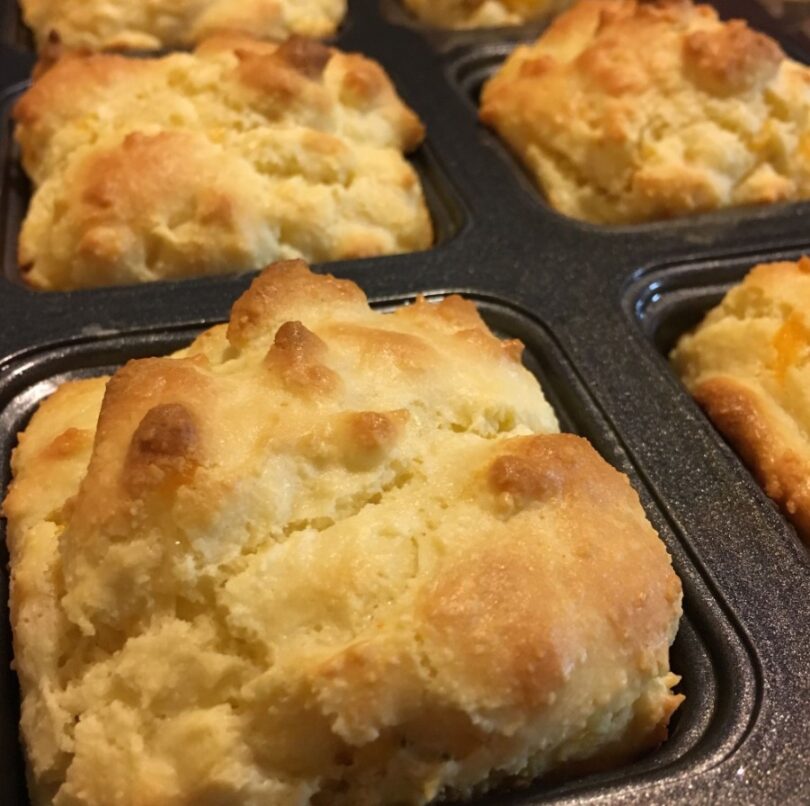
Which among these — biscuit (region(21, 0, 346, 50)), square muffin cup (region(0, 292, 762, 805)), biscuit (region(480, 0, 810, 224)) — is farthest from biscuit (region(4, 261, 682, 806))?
biscuit (region(21, 0, 346, 50))

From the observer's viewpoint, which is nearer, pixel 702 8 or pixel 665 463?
pixel 665 463

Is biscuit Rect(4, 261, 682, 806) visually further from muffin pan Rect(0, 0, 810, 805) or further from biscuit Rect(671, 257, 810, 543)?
biscuit Rect(671, 257, 810, 543)

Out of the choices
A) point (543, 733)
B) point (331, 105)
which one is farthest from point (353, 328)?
point (331, 105)

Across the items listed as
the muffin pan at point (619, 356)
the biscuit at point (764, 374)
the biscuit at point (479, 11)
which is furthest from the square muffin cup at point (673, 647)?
the biscuit at point (479, 11)

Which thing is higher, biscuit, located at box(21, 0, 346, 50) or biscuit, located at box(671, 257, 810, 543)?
biscuit, located at box(21, 0, 346, 50)

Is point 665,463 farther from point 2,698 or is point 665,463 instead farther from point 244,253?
point 2,698

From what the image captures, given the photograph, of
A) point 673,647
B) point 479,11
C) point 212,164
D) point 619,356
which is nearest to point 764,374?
point 619,356
